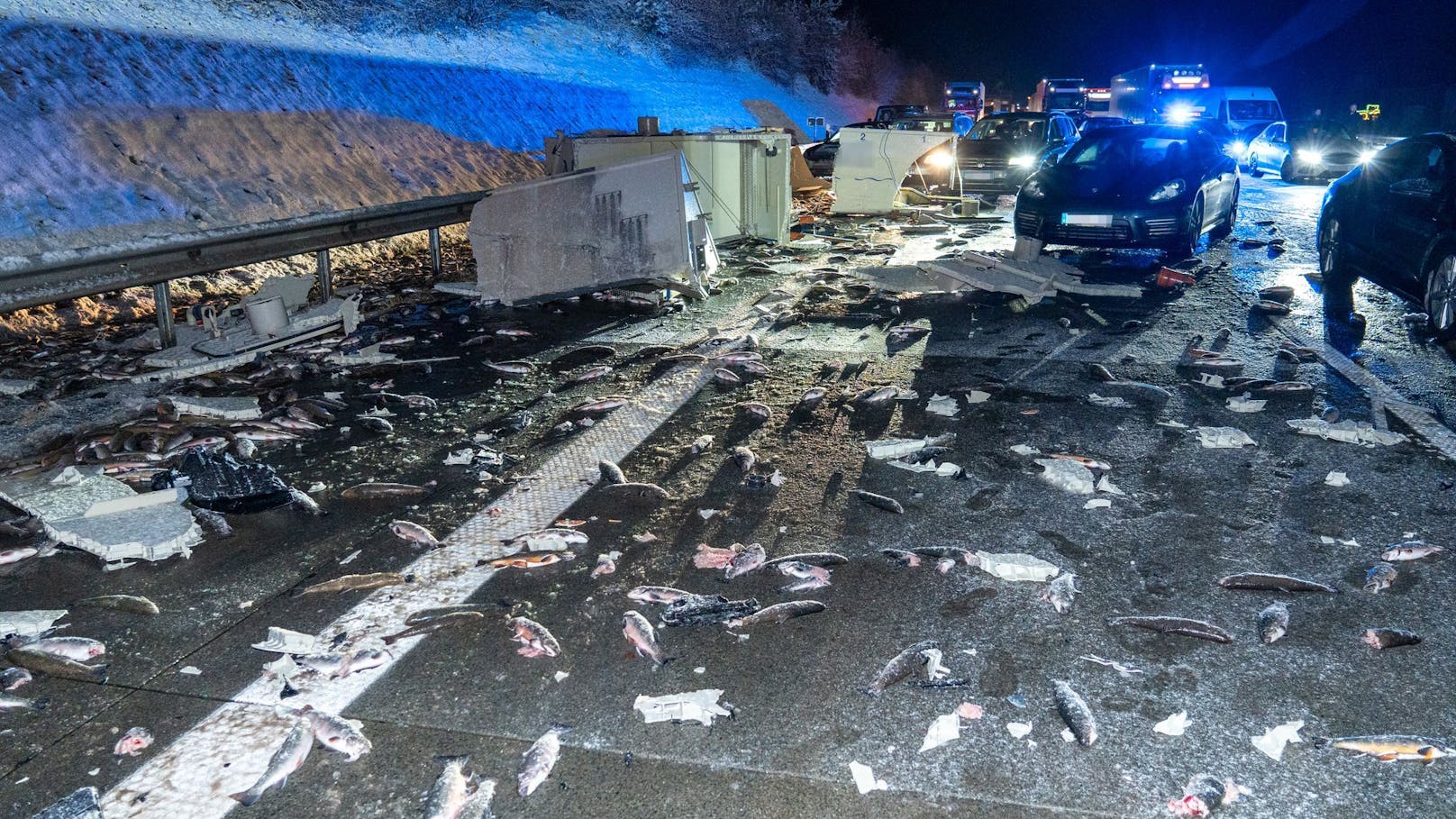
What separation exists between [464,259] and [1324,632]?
1246cm

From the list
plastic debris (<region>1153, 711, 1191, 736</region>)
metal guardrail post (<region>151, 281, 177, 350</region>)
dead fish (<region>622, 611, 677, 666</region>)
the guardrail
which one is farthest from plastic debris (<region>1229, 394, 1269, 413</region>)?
metal guardrail post (<region>151, 281, 177, 350</region>)

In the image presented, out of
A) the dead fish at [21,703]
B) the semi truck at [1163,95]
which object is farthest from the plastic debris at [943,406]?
the semi truck at [1163,95]

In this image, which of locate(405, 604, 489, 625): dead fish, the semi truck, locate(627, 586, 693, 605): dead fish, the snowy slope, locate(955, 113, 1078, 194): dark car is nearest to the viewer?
locate(405, 604, 489, 625): dead fish

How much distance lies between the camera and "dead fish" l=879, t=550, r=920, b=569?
4172 mm

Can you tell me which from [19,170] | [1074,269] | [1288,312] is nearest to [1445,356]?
[1288,312]

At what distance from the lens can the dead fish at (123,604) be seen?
3.85m

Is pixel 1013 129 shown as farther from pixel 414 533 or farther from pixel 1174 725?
pixel 1174 725

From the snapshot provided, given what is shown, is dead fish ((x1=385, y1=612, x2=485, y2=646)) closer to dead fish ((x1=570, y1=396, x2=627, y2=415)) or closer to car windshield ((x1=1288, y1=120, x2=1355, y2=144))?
dead fish ((x1=570, y1=396, x2=627, y2=415))

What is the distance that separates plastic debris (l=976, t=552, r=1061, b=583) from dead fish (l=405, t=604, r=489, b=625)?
2.13 meters

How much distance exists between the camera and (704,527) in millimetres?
4594

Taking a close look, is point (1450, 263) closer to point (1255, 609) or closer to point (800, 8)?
point (1255, 609)

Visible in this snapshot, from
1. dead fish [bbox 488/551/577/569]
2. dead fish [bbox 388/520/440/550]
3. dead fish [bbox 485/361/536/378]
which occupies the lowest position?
dead fish [bbox 488/551/577/569]

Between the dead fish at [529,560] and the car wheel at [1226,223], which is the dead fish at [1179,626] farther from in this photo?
the car wheel at [1226,223]

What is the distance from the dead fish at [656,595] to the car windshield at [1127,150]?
36.5 feet
